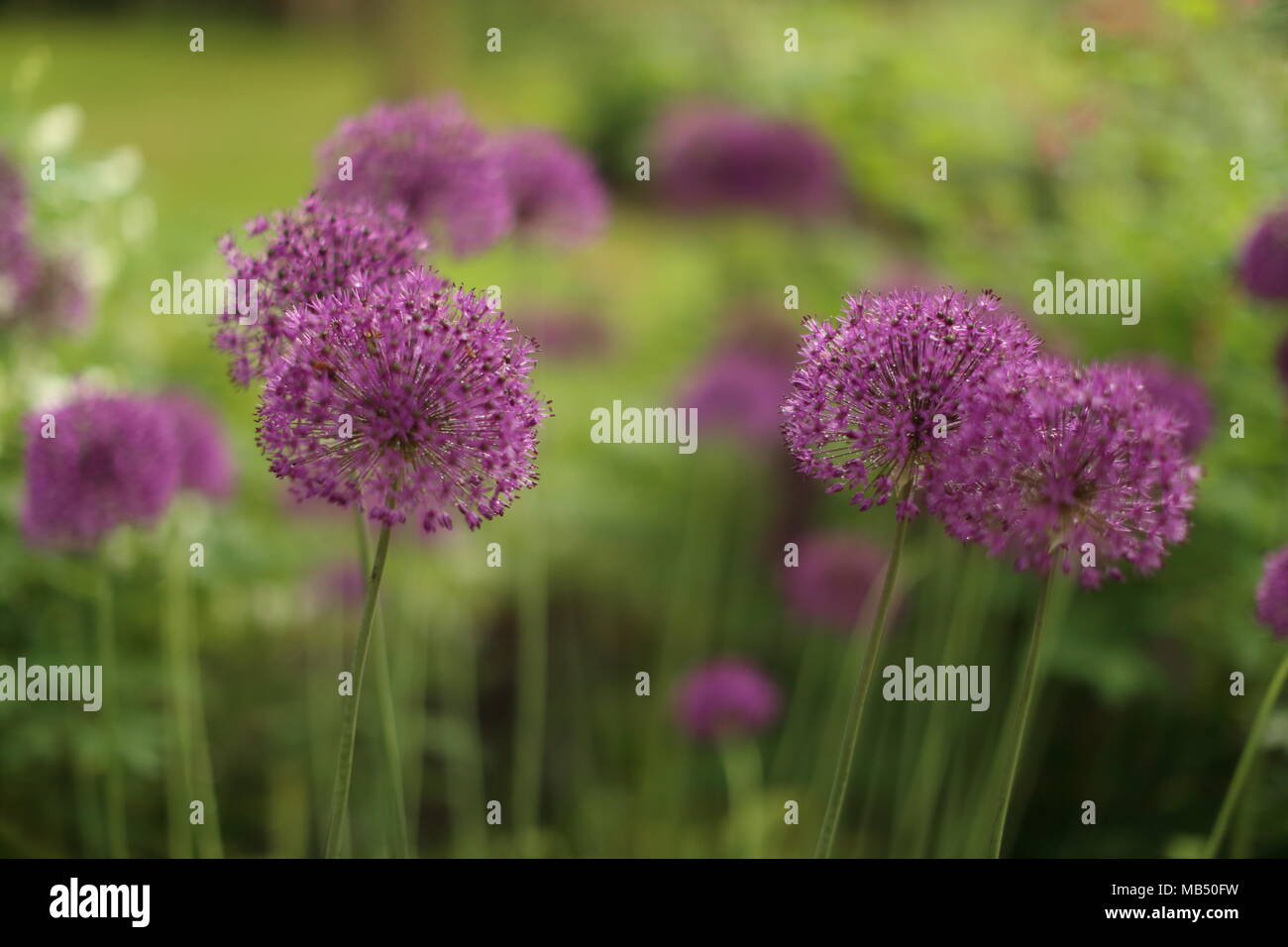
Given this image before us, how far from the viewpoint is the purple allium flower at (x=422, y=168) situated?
A: 6.79 ft

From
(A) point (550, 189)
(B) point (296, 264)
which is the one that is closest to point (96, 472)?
(B) point (296, 264)

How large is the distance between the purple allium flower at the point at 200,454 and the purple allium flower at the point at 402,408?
4.70 ft

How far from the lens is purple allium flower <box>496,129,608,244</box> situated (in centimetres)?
276

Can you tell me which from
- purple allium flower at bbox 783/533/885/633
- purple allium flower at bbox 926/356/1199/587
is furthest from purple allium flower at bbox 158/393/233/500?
purple allium flower at bbox 926/356/1199/587

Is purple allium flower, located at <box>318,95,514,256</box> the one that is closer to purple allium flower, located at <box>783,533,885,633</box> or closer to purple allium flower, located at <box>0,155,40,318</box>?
purple allium flower, located at <box>0,155,40,318</box>

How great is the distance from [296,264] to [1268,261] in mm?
1862

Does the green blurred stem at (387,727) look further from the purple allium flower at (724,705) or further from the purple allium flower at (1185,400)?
the purple allium flower at (1185,400)

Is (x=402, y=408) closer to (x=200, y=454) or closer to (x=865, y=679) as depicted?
(x=865, y=679)

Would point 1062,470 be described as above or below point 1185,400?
below

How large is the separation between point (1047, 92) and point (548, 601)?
2.88 meters

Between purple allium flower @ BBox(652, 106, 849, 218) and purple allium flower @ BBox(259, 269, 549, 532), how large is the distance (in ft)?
8.45

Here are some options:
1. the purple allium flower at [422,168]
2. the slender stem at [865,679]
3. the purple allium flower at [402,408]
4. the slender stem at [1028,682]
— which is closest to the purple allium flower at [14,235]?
the purple allium flower at [422,168]

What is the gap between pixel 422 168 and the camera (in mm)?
2078
